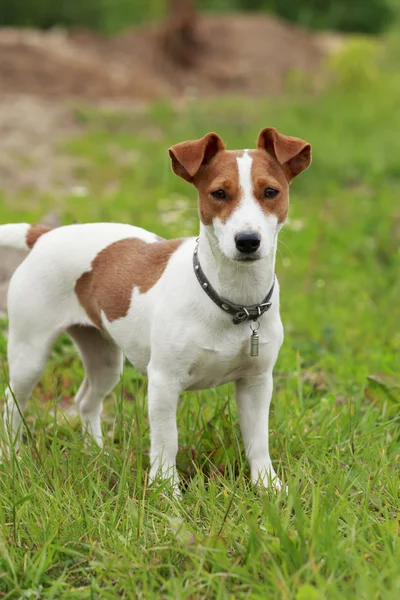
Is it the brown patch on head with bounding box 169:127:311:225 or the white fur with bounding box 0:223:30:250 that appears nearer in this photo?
the brown patch on head with bounding box 169:127:311:225

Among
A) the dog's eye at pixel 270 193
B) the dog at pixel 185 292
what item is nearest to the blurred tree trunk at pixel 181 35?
the dog at pixel 185 292

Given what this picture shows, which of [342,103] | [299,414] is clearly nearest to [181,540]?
[299,414]

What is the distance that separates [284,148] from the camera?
11.1 feet

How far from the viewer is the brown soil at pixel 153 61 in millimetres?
14727

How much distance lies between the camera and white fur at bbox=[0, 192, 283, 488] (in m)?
3.46

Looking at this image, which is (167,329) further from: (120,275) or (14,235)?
(14,235)

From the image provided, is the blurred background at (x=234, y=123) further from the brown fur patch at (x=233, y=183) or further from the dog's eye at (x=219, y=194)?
the dog's eye at (x=219, y=194)

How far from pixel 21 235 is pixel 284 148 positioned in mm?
1510

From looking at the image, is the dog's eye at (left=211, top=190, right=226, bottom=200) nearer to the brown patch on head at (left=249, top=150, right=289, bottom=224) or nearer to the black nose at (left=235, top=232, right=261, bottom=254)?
the brown patch on head at (left=249, top=150, right=289, bottom=224)

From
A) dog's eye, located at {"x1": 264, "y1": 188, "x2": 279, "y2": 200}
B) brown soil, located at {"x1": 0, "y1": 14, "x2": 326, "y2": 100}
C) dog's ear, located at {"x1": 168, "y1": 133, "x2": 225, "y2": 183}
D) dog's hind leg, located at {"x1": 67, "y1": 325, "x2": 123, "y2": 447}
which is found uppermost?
dog's ear, located at {"x1": 168, "y1": 133, "x2": 225, "y2": 183}

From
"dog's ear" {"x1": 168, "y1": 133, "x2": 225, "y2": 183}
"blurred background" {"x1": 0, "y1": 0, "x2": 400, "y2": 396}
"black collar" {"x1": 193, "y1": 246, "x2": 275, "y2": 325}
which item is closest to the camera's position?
"dog's ear" {"x1": 168, "y1": 133, "x2": 225, "y2": 183}

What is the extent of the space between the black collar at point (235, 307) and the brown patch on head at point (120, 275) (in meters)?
0.31

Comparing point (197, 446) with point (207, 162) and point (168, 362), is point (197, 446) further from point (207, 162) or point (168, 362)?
point (207, 162)

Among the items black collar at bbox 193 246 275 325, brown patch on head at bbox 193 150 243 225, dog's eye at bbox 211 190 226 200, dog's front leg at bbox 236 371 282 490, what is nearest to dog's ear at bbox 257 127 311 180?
brown patch on head at bbox 193 150 243 225
